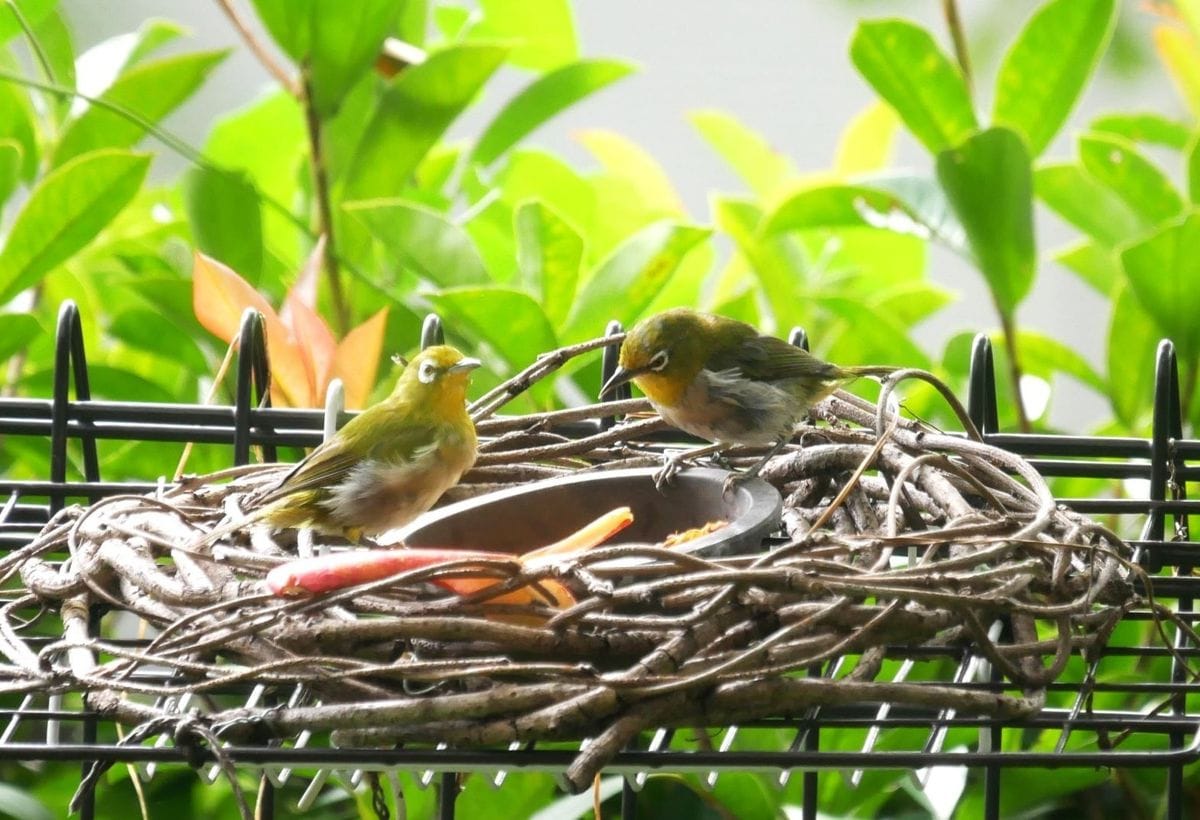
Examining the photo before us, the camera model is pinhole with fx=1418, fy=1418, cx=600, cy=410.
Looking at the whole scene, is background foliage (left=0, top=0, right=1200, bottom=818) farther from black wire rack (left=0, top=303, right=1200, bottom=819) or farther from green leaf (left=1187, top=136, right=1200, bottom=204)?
black wire rack (left=0, top=303, right=1200, bottom=819)

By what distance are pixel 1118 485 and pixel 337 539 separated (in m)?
1.61

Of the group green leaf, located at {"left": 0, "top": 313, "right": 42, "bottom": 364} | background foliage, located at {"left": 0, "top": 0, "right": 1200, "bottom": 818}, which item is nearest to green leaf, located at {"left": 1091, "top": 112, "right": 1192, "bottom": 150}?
background foliage, located at {"left": 0, "top": 0, "right": 1200, "bottom": 818}

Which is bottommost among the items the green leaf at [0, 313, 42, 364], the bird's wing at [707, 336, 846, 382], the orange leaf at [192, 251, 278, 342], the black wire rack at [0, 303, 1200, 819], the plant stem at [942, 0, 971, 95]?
the black wire rack at [0, 303, 1200, 819]

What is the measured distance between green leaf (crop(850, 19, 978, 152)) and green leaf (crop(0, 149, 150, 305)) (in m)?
1.38

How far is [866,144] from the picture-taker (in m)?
3.70

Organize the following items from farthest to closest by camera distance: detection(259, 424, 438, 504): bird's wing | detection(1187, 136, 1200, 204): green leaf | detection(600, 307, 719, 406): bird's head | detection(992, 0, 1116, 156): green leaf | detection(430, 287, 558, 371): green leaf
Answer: detection(1187, 136, 1200, 204): green leaf → detection(992, 0, 1116, 156): green leaf → detection(430, 287, 558, 371): green leaf → detection(600, 307, 719, 406): bird's head → detection(259, 424, 438, 504): bird's wing

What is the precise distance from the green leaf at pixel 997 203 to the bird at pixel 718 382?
469mm

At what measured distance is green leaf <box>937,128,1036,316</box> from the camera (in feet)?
8.55

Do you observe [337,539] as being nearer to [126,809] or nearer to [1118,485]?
[126,809]

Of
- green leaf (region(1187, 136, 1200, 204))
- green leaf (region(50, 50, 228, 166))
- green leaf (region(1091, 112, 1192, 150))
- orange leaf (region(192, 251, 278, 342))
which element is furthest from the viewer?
green leaf (region(1091, 112, 1192, 150))

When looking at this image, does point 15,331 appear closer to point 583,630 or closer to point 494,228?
point 494,228

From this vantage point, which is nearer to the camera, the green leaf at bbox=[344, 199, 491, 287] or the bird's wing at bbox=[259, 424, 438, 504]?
the bird's wing at bbox=[259, 424, 438, 504]

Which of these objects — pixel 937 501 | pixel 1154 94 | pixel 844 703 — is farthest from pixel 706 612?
pixel 1154 94

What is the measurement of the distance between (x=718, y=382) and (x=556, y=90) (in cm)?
112
